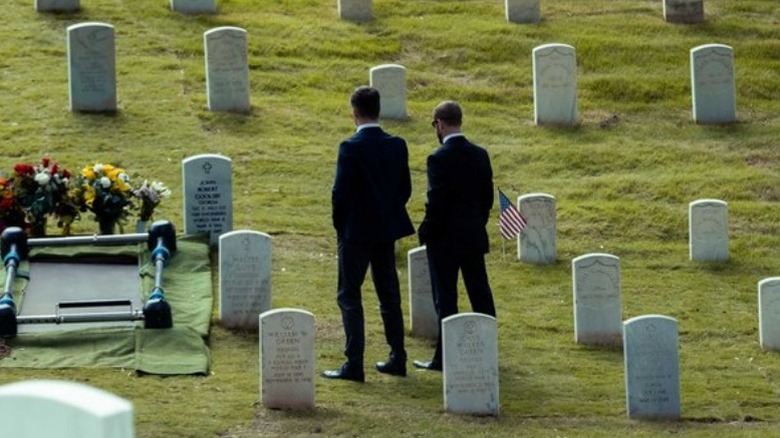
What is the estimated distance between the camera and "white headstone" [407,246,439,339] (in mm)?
12062

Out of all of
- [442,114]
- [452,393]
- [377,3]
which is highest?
[377,3]

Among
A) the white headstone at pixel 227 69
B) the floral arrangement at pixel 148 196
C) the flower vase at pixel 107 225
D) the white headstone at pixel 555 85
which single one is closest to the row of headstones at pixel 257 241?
the floral arrangement at pixel 148 196

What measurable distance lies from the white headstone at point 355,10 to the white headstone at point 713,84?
209 inches

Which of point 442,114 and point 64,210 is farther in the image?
point 64,210

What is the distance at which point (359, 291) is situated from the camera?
10.8 meters

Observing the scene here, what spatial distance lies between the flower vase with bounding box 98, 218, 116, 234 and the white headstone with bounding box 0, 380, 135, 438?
35.8 ft

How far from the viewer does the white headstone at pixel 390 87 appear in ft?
59.6

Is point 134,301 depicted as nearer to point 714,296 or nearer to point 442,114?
point 442,114

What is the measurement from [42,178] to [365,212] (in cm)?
370

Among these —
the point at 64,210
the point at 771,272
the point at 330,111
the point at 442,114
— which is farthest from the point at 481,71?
the point at 442,114

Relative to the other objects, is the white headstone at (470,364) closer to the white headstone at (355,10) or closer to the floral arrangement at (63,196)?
the floral arrangement at (63,196)

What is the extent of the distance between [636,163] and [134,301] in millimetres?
7447

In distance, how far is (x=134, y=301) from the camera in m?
12.1

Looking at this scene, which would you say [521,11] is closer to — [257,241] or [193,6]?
[193,6]
